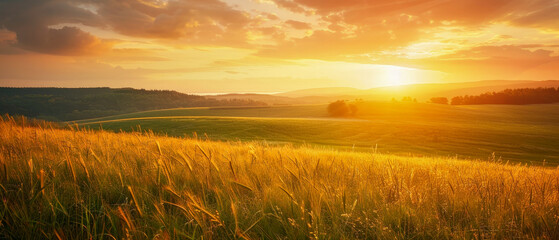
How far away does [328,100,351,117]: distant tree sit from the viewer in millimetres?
85694

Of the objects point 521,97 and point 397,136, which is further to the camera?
point 521,97

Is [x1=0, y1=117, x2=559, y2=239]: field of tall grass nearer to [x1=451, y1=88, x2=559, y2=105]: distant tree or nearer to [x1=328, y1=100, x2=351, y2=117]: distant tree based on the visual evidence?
[x1=328, y1=100, x2=351, y2=117]: distant tree

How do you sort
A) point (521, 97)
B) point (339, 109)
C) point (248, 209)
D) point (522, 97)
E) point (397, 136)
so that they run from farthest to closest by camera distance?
1. point (521, 97)
2. point (522, 97)
3. point (339, 109)
4. point (397, 136)
5. point (248, 209)

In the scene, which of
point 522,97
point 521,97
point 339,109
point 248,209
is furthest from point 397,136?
point 521,97

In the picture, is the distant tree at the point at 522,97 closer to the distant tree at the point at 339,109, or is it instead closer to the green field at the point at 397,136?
the distant tree at the point at 339,109

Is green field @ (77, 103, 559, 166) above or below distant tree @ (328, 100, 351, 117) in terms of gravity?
below

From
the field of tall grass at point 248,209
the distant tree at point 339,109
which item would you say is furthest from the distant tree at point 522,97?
the field of tall grass at point 248,209

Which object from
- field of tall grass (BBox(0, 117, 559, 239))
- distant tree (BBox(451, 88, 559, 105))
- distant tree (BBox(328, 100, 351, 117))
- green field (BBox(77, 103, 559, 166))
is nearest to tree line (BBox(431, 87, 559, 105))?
distant tree (BBox(451, 88, 559, 105))

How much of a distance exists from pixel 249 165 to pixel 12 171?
312 cm

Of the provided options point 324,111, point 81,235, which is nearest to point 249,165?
point 81,235

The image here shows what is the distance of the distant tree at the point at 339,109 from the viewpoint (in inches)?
3374

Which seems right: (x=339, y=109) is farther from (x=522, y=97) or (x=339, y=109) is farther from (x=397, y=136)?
(x=522, y=97)

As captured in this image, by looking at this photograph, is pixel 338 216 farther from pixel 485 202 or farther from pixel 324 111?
pixel 324 111

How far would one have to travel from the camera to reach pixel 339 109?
8700 cm
